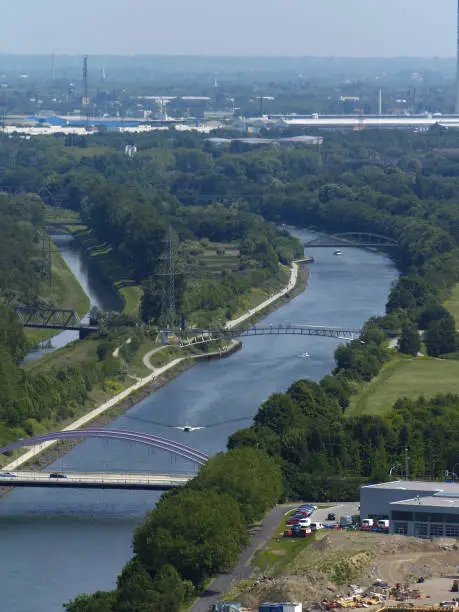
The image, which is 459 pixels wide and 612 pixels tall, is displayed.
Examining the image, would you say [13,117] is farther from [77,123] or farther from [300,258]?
[300,258]

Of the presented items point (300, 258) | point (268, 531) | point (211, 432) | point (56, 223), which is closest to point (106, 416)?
point (211, 432)

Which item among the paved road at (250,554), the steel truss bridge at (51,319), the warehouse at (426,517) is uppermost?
the warehouse at (426,517)

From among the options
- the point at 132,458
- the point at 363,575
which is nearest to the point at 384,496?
the point at 363,575

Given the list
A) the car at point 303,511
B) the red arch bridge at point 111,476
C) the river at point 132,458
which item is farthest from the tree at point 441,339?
the car at point 303,511

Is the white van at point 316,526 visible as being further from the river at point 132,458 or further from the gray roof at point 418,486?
the river at point 132,458

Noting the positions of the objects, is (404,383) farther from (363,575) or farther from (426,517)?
(363,575)
